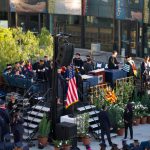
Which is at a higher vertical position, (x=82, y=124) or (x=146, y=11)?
(x=146, y=11)

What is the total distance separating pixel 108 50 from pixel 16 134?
80.1ft

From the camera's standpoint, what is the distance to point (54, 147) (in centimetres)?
2200

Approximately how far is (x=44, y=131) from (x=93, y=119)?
3.00 m

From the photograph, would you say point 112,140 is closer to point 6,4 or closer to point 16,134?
point 16,134

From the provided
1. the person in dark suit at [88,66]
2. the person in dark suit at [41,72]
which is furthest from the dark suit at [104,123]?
the person in dark suit at [88,66]

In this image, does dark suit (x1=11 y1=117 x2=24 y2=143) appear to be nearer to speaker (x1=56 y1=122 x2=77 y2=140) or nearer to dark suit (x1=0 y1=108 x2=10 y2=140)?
dark suit (x1=0 y1=108 x2=10 y2=140)

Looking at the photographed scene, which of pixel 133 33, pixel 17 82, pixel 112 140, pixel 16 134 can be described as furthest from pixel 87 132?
pixel 133 33

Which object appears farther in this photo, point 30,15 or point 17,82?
point 30,15

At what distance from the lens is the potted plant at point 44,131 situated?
22.2 metres

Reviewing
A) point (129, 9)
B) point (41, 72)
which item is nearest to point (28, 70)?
point (41, 72)

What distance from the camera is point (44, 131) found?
22344 millimetres

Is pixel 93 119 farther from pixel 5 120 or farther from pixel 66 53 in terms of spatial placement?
pixel 66 53

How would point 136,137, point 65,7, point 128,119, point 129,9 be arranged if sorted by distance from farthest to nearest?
point 65,7 < point 129,9 < point 136,137 < point 128,119

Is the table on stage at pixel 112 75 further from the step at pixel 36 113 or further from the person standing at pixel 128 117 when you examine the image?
the step at pixel 36 113
